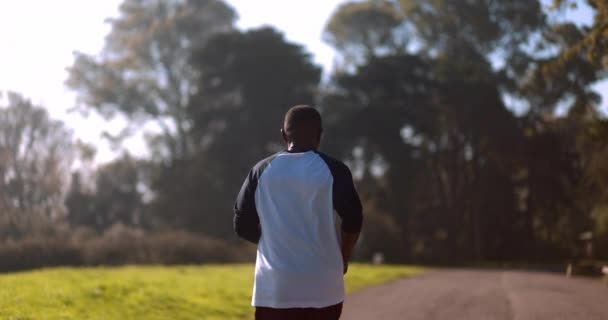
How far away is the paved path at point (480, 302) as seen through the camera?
11.9 metres

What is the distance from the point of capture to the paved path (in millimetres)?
11883

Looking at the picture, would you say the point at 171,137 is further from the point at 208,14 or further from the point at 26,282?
the point at 26,282

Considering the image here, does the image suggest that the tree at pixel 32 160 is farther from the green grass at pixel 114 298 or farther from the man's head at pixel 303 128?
the man's head at pixel 303 128

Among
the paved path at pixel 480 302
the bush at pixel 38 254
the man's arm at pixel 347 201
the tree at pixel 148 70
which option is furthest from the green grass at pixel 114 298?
the tree at pixel 148 70

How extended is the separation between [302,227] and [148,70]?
5467 centimetres

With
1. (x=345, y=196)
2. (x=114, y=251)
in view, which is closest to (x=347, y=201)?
(x=345, y=196)

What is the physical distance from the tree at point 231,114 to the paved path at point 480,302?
30713 mm

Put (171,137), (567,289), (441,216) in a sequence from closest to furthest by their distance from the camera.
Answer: (567,289) → (441,216) → (171,137)

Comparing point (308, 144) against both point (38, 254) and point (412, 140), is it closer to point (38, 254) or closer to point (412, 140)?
point (38, 254)

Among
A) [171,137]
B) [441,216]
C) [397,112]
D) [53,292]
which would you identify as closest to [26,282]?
[53,292]

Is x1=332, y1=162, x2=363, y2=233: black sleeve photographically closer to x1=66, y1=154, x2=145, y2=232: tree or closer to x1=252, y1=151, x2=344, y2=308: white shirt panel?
x1=252, y1=151, x2=344, y2=308: white shirt panel

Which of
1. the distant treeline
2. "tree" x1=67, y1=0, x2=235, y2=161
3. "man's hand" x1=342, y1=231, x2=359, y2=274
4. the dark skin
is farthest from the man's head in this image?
"tree" x1=67, y1=0, x2=235, y2=161

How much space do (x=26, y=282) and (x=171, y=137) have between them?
43.9m

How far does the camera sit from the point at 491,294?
1588 cm
